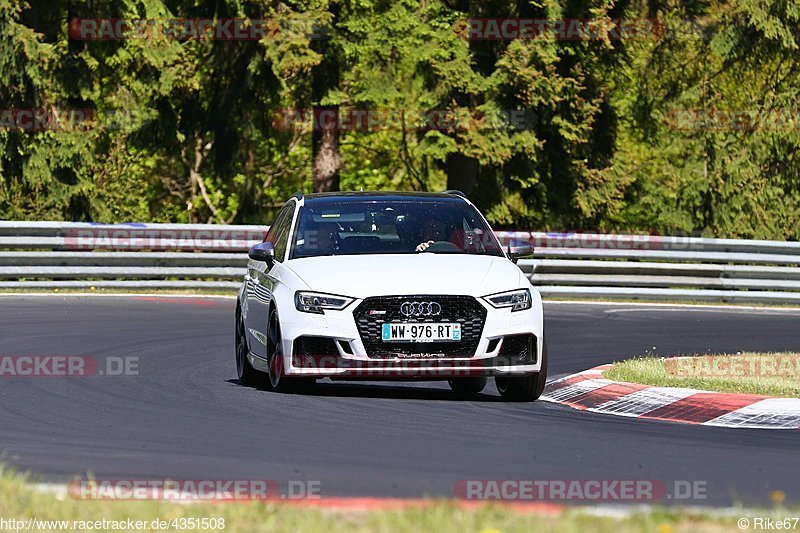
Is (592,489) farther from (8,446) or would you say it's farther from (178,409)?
(178,409)

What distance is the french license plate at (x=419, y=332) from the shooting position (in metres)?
12.0

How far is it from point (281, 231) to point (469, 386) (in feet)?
6.81

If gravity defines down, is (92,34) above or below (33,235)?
above

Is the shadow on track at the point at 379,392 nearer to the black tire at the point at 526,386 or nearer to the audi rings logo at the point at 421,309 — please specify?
the black tire at the point at 526,386

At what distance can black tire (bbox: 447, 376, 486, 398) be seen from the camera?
13617mm

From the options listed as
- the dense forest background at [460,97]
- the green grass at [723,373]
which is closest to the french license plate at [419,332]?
the green grass at [723,373]

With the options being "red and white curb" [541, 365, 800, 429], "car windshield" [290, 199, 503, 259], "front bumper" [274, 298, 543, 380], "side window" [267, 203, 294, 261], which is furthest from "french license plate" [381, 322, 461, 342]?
"side window" [267, 203, 294, 261]

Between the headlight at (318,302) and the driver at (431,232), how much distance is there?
1326 millimetres

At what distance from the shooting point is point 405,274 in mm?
12203

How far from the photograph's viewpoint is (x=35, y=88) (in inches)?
1294

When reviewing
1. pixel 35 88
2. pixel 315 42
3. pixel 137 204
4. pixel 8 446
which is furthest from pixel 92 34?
pixel 8 446

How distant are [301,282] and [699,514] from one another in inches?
229

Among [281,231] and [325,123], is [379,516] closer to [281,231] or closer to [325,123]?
[281,231]

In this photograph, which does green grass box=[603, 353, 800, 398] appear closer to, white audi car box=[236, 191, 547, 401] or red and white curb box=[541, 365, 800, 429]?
red and white curb box=[541, 365, 800, 429]
